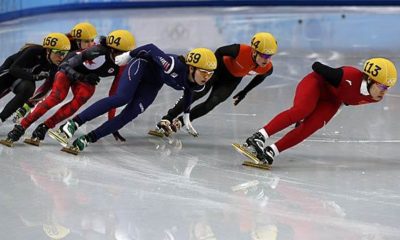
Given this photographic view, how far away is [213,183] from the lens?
5414 millimetres

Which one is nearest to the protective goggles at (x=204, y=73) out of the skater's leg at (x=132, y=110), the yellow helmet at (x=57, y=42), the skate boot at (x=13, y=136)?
the skater's leg at (x=132, y=110)

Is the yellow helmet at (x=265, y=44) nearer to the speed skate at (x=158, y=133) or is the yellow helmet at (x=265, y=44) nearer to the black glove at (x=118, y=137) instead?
the speed skate at (x=158, y=133)

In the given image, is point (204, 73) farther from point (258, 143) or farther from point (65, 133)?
point (65, 133)

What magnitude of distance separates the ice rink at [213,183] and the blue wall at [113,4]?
7.75 m

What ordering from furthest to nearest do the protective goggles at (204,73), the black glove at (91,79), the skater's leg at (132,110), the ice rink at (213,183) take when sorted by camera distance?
the black glove at (91,79)
the skater's leg at (132,110)
the protective goggles at (204,73)
the ice rink at (213,183)

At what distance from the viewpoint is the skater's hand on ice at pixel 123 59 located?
6.21m

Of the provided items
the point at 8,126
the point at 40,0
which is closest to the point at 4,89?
the point at 8,126

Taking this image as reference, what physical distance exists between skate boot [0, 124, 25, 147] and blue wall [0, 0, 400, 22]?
9.73 meters

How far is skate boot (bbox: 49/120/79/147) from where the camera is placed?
6066 millimetres

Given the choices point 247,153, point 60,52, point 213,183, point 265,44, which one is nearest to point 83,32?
point 60,52

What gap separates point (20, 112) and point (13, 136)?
0.86 meters

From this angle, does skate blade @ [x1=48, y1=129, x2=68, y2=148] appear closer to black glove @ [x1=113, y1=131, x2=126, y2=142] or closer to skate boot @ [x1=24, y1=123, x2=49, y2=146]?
skate boot @ [x1=24, y1=123, x2=49, y2=146]

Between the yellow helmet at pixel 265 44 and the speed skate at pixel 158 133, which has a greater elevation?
the yellow helmet at pixel 265 44

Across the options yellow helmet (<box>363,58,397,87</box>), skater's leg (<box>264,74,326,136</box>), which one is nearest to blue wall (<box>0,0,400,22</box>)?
skater's leg (<box>264,74,326,136</box>)
